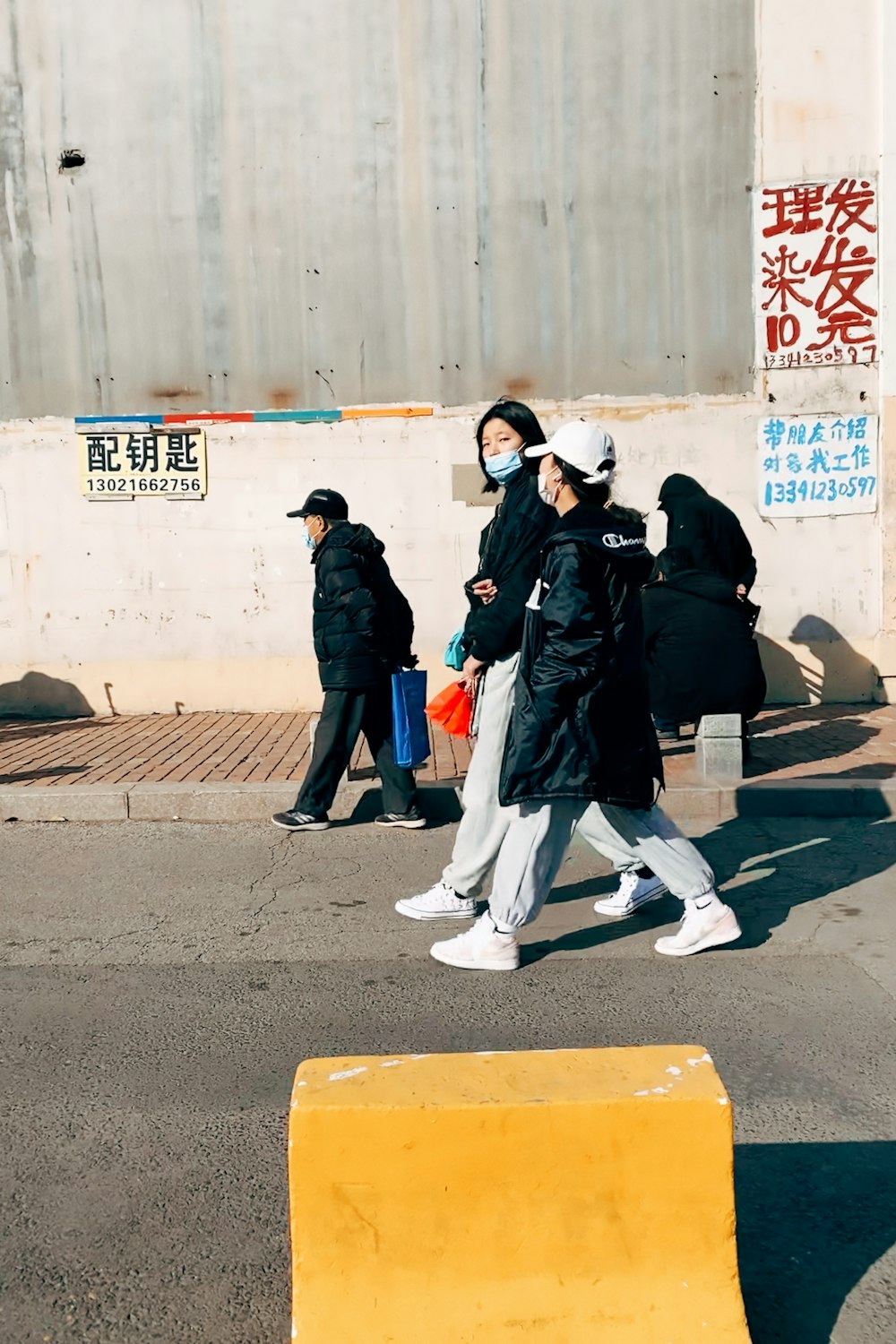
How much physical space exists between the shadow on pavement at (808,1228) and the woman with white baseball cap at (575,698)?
1399mm

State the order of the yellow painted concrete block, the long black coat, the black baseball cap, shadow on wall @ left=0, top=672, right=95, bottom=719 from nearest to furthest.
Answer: the yellow painted concrete block
the black baseball cap
the long black coat
shadow on wall @ left=0, top=672, right=95, bottom=719

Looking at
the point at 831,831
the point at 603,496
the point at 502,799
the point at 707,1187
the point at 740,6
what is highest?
the point at 740,6

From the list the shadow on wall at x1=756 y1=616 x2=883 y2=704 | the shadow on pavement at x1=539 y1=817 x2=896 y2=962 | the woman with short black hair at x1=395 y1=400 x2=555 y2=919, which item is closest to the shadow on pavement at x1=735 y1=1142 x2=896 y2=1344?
the shadow on pavement at x1=539 y1=817 x2=896 y2=962

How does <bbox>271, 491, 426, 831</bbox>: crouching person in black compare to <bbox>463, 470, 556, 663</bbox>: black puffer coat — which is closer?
<bbox>463, 470, 556, 663</bbox>: black puffer coat

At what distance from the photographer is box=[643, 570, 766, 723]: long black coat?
314 inches

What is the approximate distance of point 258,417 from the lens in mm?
10930

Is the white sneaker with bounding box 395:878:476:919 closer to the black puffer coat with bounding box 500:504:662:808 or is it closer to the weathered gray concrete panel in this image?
the black puffer coat with bounding box 500:504:662:808

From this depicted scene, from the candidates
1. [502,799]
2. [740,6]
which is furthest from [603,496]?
[740,6]

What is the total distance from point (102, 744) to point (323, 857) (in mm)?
3538

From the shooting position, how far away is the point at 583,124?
10.6 meters

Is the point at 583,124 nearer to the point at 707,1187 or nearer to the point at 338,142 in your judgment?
the point at 338,142

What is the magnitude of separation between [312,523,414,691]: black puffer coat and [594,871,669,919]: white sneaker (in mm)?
2017

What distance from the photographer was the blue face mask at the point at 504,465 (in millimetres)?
5121

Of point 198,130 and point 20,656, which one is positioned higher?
point 198,130
